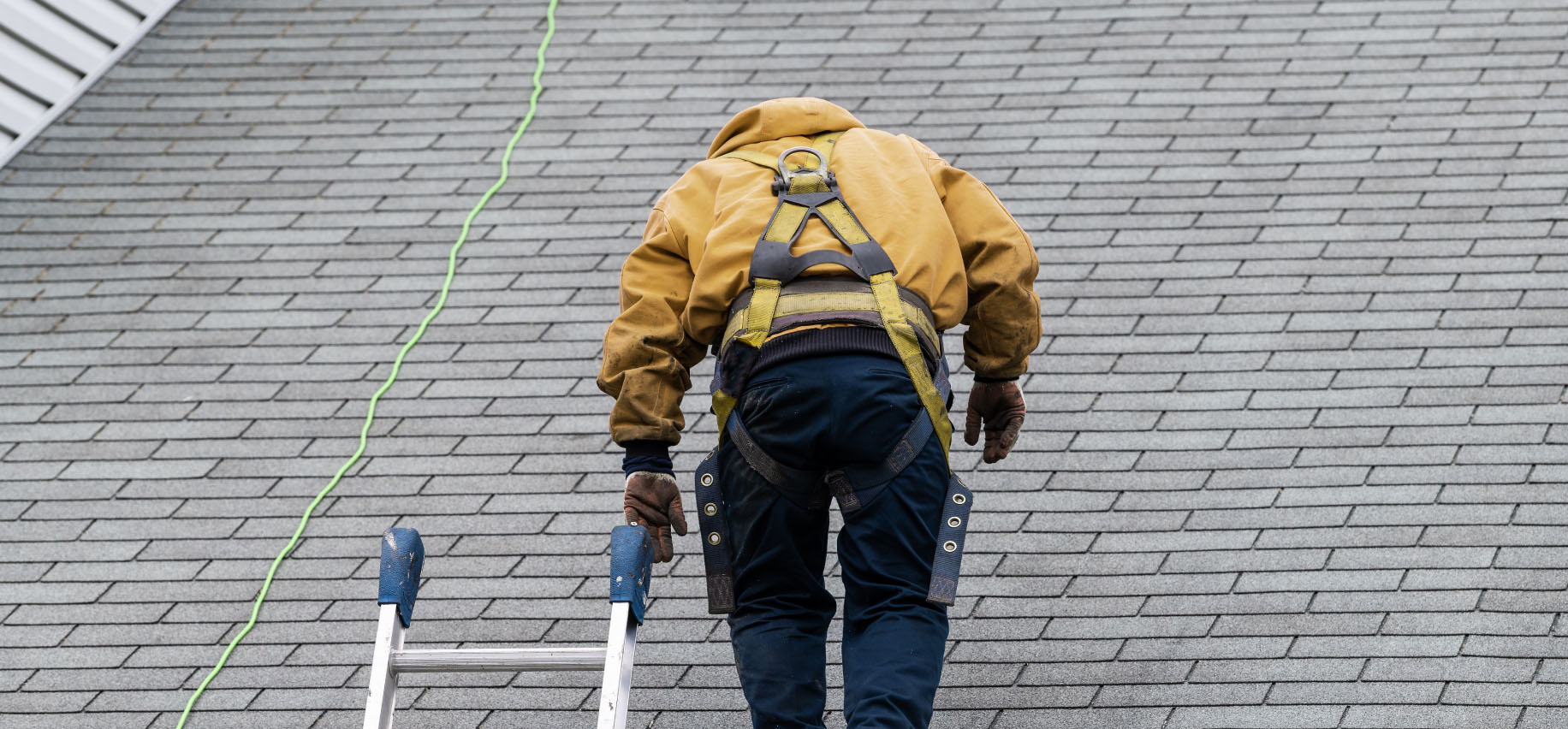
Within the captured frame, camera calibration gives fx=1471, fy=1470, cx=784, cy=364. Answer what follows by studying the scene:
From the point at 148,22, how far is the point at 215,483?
308 cm

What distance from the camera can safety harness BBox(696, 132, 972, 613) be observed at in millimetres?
3010

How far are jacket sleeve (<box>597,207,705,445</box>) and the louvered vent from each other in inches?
160

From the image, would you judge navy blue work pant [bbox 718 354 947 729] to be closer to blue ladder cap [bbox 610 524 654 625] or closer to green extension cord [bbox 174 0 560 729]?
blue ladder cap [bbox 610 524 654 625]

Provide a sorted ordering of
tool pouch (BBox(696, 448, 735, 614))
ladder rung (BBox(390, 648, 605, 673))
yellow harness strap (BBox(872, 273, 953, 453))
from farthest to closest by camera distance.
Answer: tool pouch (BBox(696, 448, 735, 614)) → yellow harness strap (BBox(872, 273, 953, 453)) → ladder rung (BBox(390, 648, 605, 673))

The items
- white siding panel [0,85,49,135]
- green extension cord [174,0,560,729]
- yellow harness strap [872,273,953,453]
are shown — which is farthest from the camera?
white siding panel [0,85,49,135]

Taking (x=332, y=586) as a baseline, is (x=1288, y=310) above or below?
below

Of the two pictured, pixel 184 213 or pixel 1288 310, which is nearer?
pixel 1288 310

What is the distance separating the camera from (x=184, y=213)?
5699 mm

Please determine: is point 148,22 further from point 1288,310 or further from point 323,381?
point 1288,310

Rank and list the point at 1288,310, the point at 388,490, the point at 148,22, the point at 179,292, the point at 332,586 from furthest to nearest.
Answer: the point at 148,22 → the point at 179,292 → the point at 1288,310 → the point at 388,490 → the point at 332,586

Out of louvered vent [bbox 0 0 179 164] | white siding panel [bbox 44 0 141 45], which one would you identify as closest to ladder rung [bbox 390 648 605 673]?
louvered vent [bbox 0 0 179 164]

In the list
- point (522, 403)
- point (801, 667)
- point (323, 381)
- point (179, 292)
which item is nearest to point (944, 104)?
point (522, 403)

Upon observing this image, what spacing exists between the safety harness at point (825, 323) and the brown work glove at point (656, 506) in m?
0.10

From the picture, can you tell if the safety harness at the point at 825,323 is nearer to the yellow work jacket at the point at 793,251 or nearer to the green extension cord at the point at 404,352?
the yellow work jacket at the point at 793,251
